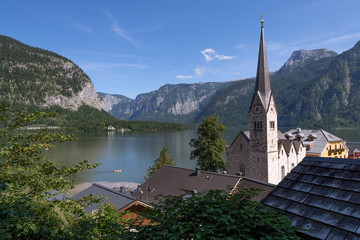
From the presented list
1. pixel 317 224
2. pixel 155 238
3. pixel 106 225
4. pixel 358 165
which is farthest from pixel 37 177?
pixel 358 165

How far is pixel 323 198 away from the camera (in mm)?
4328

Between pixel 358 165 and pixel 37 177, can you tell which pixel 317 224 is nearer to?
pixel 358 165

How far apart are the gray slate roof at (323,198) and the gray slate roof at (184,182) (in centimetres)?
1271

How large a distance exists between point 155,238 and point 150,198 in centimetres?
1775

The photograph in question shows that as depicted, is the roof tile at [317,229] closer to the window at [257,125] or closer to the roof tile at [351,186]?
the roof tile at [351,186]

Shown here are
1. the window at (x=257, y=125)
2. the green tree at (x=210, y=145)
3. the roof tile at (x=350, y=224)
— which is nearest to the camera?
the roof tile at (x=350, y=224)

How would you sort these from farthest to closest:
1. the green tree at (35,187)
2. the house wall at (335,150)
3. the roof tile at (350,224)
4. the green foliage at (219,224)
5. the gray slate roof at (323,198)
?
the house wall at (335,150) → the green tree at (35,187) → the gray slate roof at (323,198) → the roof tile at (350,224) → the green foliage at (219,224)

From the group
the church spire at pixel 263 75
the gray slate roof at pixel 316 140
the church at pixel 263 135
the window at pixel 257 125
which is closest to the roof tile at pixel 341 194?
the church at pixel 263 135

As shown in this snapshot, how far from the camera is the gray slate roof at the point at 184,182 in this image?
18.3m

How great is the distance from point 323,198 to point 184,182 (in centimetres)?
1665

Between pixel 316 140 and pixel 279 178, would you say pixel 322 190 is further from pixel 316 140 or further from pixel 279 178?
pixel 316 140

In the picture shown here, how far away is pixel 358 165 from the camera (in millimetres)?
4473

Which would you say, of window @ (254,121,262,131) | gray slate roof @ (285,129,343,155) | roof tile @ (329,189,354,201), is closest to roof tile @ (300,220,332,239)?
roof tile @ (329,189,354,201)

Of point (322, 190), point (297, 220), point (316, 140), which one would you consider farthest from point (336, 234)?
point (316, 140)
